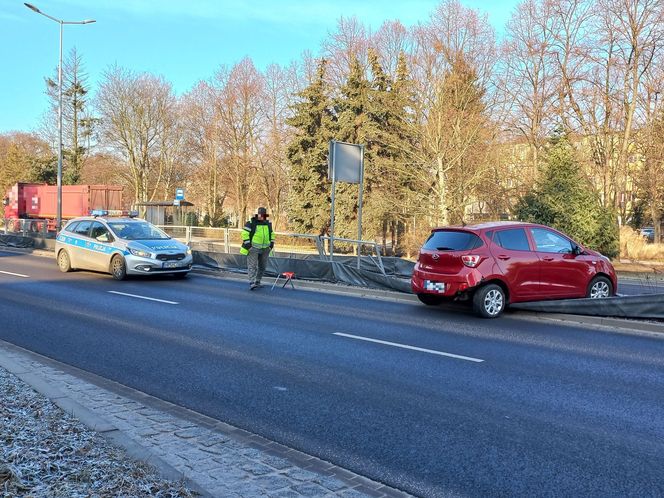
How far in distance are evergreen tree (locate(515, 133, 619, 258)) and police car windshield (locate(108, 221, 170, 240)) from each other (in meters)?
17.0

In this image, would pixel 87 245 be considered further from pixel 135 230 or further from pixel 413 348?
pixel 413 348

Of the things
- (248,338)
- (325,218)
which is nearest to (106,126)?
(325,218)

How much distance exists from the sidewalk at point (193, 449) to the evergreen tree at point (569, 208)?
2413 centimetres

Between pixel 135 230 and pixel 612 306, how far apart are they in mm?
12336

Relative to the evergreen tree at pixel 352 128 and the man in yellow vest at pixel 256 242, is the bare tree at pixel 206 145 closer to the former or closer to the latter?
the evergreen tree at pixel 352 128

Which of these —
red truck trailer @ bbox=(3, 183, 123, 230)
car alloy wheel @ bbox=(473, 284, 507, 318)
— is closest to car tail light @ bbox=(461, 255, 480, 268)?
car alloy wheel @ bbox=(473, 284, 507, 318)

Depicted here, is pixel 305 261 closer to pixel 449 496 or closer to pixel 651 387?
pixel 651 387

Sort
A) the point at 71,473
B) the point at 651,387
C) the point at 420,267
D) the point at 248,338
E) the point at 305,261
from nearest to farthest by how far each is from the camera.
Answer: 1. the point at 71,473
2. the point at 651,387
3. the point at 248,338
4. the point at 420,267
5. the point at 305,261

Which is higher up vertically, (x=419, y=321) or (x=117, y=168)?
(x=117, y=168)

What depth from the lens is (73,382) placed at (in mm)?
5988

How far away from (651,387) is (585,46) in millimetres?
32900

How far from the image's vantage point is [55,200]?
37.4 metres

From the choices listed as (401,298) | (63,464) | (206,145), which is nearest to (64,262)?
(401,298)

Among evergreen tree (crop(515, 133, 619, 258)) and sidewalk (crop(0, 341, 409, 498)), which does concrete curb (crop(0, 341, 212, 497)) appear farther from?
evergreen tree (crop(515, 133, 619, 258))
